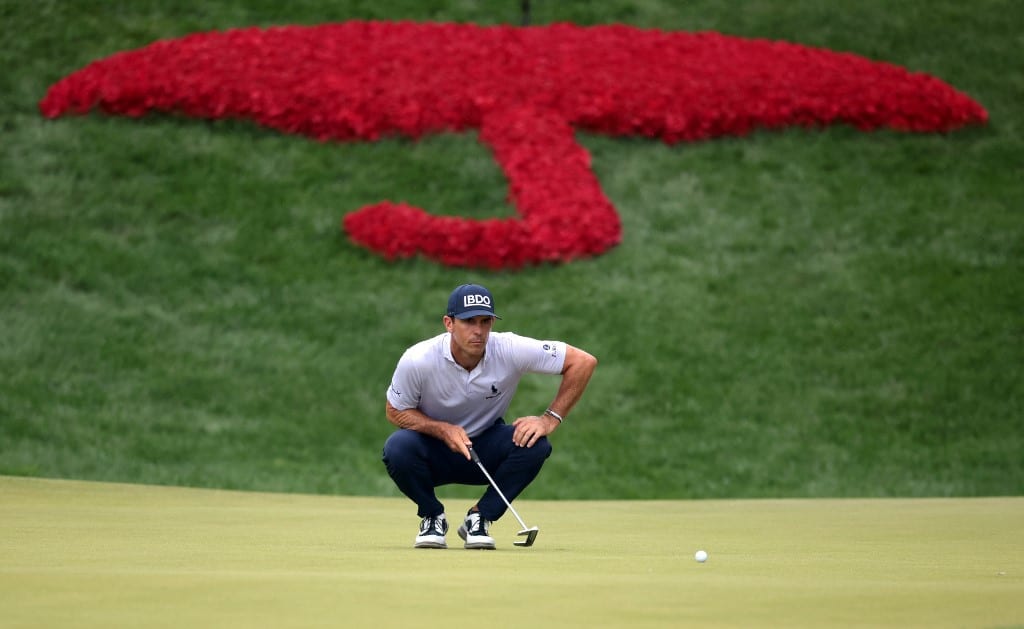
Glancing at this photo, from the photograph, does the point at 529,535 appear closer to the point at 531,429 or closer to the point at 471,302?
the point at 531,429

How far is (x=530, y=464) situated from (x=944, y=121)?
13900 mm

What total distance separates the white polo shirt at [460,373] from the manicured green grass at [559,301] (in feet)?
22.4

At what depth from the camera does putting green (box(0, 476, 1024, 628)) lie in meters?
3.85

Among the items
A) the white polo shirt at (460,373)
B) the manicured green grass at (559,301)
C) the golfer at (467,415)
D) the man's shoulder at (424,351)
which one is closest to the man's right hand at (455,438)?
the golfer at (467,415)

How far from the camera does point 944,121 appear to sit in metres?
19.5

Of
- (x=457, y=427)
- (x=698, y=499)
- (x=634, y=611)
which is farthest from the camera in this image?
(x=698, y=499)

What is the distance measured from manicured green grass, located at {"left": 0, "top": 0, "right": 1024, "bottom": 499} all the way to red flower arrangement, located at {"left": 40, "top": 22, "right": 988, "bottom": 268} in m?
0.29

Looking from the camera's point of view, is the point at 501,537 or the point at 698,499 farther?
the point at 698,499

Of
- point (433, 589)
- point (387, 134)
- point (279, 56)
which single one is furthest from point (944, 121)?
point (433, 589)

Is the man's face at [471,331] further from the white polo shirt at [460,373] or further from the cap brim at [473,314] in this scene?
Answer: the white polo shirt at [460,373]

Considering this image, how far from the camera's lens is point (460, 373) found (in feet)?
22.9

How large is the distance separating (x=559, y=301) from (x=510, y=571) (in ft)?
37.2

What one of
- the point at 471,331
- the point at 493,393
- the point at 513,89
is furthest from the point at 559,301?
the point at 471,331

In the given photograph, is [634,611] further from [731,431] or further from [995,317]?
[995,317]
